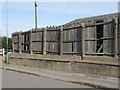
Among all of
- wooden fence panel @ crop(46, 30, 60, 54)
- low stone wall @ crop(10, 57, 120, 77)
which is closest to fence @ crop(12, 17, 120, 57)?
wooden fence panel @ crop(46, 30, 60, 54)

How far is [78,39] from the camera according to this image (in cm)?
1487

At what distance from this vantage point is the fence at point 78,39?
12.6 metres

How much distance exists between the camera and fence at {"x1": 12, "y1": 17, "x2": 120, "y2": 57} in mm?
Answer: 12555

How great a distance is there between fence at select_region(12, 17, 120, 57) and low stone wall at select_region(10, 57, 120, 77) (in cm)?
76

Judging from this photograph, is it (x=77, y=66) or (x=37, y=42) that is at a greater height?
(x=37, y=42)

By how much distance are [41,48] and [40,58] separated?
1.01 meters

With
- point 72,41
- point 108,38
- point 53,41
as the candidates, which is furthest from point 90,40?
point 53,41

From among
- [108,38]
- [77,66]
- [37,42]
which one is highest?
[108,38]

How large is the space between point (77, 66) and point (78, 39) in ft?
5.85

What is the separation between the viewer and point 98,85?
968cm

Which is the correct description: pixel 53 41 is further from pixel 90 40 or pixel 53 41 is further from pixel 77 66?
pixel 90 40

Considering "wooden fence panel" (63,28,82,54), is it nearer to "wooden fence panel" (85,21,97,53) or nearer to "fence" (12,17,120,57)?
"fence" (12,17,120,57)

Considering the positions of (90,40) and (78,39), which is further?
(78,39)

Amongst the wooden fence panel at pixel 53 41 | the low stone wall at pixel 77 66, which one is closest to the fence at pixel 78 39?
the wooden fence panel at pixel 53 41
